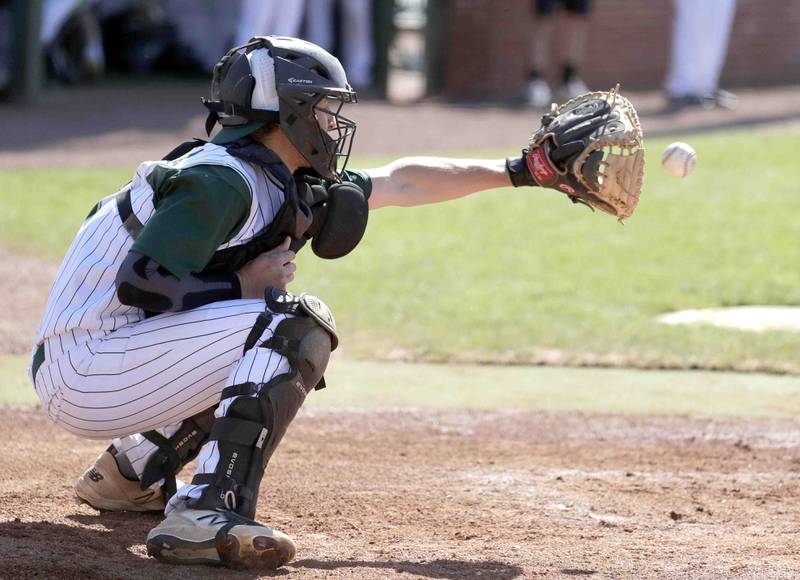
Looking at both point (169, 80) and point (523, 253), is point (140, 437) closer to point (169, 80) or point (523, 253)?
point (523, 253)

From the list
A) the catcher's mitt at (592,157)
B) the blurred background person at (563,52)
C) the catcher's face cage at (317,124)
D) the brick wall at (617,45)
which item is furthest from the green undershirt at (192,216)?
the brick wall at (617,45)

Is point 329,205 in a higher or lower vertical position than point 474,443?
higher

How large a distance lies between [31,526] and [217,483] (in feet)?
2.23

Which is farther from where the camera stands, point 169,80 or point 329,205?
point 169,80

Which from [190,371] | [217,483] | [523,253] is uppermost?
[190,371]

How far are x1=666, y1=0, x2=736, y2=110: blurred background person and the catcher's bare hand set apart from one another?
9.92 metres

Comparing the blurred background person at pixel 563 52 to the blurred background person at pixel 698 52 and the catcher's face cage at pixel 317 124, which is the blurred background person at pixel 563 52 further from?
the catcher's face cage at pixel 317 124

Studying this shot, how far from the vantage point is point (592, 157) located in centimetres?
393

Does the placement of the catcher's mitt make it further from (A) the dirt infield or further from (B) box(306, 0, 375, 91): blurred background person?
(B) box(306, 0, 375, 91): blurred background person

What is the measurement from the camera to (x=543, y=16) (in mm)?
12773

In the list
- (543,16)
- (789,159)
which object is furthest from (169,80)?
(789,159)

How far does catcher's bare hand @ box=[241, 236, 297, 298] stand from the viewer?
3461 millimetres

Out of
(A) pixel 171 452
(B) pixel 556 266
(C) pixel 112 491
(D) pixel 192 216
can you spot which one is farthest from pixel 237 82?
(B) pixel 556 266

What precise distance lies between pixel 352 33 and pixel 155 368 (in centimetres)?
1052
